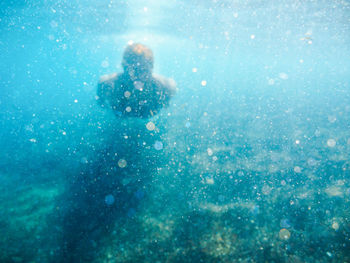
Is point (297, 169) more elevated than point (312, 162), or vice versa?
point (312, 162)

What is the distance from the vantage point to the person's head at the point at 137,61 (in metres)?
7.61

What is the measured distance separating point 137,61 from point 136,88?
1.21 metres

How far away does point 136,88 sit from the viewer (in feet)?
27.0

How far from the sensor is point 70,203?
6172 mm

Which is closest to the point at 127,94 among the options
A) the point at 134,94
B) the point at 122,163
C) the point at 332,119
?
the point at 134,94

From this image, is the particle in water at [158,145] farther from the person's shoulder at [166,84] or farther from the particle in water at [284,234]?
the particle in water at [284,234]

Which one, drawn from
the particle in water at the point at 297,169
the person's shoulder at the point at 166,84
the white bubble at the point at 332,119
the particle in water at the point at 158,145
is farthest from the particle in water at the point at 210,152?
the white bubble at the point at 332,119

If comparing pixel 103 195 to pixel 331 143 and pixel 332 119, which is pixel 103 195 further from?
pixel 332 119

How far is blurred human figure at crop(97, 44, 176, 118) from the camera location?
7.73m

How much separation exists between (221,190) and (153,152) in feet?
12.9

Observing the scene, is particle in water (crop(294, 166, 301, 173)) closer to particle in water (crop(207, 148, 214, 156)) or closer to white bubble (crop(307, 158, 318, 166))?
white bubble (crop(307, 158, 318, 166))

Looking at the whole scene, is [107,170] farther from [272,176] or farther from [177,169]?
[272,176]

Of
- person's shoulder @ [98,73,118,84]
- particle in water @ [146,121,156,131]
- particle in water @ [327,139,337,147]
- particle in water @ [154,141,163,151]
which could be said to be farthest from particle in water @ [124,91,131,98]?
particle in water @ [327,139,337,147]

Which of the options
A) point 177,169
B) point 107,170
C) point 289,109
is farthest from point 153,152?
point 289,109
